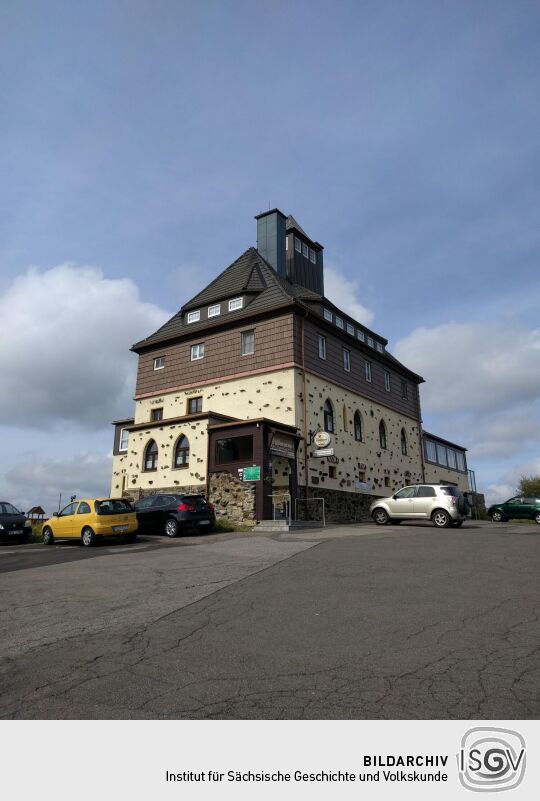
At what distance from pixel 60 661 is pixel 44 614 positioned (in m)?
2.31

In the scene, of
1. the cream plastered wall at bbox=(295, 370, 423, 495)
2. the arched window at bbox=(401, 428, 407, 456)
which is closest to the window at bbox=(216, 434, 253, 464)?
the cream plastered wall at bbox=(295, 370, 423, 495)

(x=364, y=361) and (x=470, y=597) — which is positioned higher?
(x=364, y=361)

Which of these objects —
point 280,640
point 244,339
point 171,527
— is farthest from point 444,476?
point 280,640

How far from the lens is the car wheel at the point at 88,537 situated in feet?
58.4

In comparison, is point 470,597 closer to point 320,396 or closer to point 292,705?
point 292,705

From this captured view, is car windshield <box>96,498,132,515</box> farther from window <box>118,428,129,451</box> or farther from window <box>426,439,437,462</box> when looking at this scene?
window <box>426,439,437,462</box>

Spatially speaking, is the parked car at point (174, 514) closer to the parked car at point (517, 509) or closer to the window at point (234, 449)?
the window at point (234, 449)

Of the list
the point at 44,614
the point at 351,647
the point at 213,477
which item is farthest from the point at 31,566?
the point at 213,477

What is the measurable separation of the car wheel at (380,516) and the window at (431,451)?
18.3 meters

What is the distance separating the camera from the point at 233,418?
26922 mm

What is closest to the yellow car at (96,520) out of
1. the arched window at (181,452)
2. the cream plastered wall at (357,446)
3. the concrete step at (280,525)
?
the concrete step at (280,525)

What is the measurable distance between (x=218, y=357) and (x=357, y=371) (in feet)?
27.5

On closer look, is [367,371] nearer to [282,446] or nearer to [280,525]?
[282,446]
